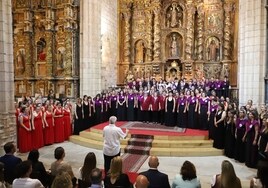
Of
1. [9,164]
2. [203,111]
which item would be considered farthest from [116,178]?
[203,111]

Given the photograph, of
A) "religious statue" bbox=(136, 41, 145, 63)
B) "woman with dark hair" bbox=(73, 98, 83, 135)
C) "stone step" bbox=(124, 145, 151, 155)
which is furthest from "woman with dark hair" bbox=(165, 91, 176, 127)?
"religious statue" bbox=(136, 41, 145, 63)

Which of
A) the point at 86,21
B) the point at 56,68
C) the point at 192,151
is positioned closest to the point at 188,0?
the point at 86,21

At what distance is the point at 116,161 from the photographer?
3949 mm

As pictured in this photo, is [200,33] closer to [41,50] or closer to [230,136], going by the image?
[41,50]

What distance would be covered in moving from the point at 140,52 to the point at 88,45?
24.4ft

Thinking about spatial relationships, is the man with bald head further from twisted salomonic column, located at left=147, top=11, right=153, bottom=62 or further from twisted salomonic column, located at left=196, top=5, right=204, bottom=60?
twisted salomonic column, located at left=147, top=11, right=153, bottom=62

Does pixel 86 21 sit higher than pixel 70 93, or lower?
higher

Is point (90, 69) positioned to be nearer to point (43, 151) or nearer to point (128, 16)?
point (43, 151)

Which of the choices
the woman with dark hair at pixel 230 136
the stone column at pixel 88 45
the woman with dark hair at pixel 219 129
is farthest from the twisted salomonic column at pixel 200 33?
the woman with dark hair at pixel 230 136

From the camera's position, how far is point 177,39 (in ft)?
69.9

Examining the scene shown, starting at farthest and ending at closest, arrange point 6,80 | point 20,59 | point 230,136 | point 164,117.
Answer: point 20,59, point 164,117, point 230,136, point 6,80

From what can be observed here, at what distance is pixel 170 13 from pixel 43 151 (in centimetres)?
1523

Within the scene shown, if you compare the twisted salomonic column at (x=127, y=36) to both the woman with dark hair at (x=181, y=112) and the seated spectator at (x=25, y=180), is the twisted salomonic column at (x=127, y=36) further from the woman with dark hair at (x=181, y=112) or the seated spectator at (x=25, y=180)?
Result: the seated spectator at (x=25, y=180)

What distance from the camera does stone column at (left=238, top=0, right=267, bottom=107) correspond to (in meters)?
12.0
